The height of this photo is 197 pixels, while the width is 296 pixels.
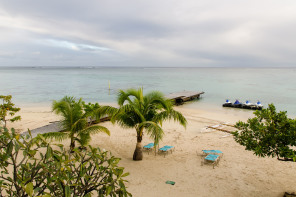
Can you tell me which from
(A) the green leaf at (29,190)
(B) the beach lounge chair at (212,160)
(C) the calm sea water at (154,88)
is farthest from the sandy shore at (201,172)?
(C) the calm sea water at (154,88)

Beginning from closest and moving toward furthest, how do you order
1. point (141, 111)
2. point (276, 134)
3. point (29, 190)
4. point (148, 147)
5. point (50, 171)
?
1. point (29, 190)
2. point (50, 171)
3. point (276, 134)
4. point (141, 111)
5. point (148, 147)

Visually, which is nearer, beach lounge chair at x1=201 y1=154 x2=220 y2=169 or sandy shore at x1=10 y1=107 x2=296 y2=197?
sandy shore at x1=10 y1=107 x2=296 y2=197

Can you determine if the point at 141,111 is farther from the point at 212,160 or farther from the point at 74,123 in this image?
the point at 212,160

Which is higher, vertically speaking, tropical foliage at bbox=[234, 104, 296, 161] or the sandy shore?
tropical foliage at bbox=[234, 104, 296, 161]

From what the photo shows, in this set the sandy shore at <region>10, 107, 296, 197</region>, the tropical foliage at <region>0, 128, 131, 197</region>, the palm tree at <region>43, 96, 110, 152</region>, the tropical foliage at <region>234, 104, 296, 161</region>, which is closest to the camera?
the tropical foliage at <region>0, 128, 131, 197</region>

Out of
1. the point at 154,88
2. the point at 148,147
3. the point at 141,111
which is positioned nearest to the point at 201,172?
the point at 148,147

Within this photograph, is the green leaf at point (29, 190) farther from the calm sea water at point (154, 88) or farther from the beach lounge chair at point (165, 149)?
the calm sea water at point (154, 88)

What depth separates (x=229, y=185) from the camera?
7.75 metres

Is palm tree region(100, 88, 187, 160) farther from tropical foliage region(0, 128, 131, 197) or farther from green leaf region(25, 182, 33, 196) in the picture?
green leaf region(25, 182, 33, 196)

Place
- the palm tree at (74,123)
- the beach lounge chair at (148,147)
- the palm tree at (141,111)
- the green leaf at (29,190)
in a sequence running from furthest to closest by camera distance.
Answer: the beach lounge chair at (148,147), the palm tree at (74,123), the palm tree at (141,111), the green leaf at (29,190)

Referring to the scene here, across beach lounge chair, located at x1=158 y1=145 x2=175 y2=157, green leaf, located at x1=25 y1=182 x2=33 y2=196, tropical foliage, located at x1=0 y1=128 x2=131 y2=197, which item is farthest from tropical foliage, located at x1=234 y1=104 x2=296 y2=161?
green leaf, located at x1=25 y1=182 x2=33 y2=196

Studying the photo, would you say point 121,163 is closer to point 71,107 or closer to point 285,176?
point 71,107

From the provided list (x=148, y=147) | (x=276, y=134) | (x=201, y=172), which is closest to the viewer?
(x=276, y=134)

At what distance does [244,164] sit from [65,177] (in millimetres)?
8996
